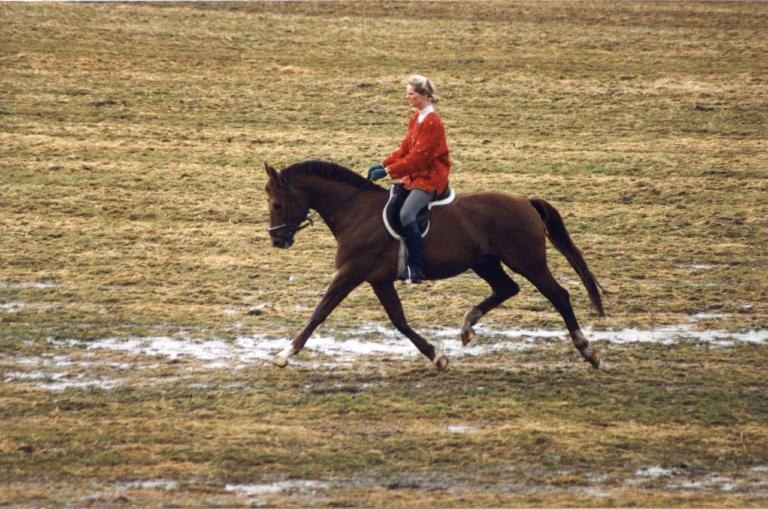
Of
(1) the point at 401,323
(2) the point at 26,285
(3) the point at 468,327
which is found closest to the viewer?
(1) the point at 401,323

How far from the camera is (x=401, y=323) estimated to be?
1181 cm

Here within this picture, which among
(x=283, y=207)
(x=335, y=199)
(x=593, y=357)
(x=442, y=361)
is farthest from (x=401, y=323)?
(x=593, y=357)

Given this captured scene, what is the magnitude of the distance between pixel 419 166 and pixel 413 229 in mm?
535

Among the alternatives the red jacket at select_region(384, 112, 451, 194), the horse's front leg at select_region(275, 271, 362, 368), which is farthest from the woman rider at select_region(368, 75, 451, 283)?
the horse's front leg at select_region(275, 271, 362, 368)

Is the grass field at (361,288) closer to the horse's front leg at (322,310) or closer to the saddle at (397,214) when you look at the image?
the horse's front leg at (322,310)

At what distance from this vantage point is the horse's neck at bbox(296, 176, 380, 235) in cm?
1185

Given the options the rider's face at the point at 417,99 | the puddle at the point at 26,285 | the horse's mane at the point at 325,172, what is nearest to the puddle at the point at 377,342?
the horse's mane at the point at 325,172

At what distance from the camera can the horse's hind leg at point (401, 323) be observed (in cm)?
1171

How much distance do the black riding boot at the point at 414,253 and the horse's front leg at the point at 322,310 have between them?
1.51 feet

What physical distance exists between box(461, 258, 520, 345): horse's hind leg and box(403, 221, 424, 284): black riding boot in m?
0.68

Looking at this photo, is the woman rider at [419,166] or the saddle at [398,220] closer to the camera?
the woman rider at [419,166]

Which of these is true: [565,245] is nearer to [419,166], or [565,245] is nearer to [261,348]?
[419,166]

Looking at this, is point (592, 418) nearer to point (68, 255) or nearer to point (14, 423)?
point (14, 423)

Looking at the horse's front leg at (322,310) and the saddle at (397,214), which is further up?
the saddle at (397,214)
